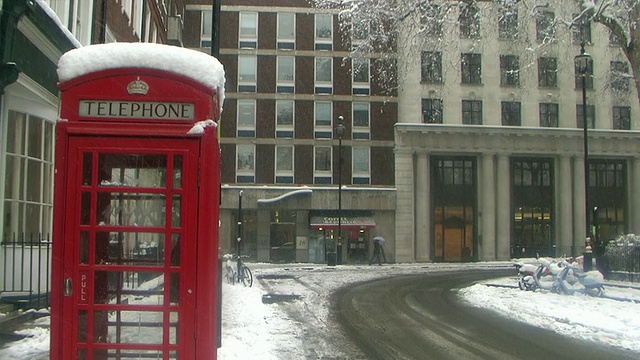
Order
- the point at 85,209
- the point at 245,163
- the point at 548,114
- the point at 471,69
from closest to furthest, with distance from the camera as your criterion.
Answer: the point at 85,209, the point at 245,163, the point at 471,69, the point at 548,114

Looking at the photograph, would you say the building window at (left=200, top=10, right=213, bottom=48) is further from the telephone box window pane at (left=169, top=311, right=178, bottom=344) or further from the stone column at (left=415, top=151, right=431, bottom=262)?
the telephone box window pane at (left=169, top=311, right=178, bottom=344)

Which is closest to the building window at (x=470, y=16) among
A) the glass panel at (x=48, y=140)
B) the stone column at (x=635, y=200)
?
the glass panel at (x=48, y=140)

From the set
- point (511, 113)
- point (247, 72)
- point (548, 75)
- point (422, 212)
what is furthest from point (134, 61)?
point (548, 75)

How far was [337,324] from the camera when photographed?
13008 millimetres

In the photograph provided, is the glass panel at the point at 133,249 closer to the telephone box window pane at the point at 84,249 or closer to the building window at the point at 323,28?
the telephone box window pane at the point at 84,249

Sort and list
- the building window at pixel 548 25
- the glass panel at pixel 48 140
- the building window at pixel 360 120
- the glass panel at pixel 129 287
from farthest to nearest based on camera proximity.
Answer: the building window at pixel 360 120 → the building window at pixel 548 25 → the glass panel at pixel 48 140 → the glass panel at pixel 129 287

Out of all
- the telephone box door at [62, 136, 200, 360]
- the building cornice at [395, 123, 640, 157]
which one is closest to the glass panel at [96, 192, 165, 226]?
the telephone box door at [62, 136, 200, 360]

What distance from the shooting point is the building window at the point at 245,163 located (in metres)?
42.5

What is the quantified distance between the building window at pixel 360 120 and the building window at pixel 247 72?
697 centimetres

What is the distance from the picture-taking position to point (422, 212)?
140 ft

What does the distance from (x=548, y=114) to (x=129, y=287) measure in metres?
43.5

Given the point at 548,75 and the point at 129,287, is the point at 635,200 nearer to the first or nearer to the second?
the point at 548,75

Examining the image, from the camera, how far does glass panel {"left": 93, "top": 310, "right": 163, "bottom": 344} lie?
5.08 meters

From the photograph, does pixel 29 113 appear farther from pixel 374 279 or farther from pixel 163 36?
pixel 163 36
